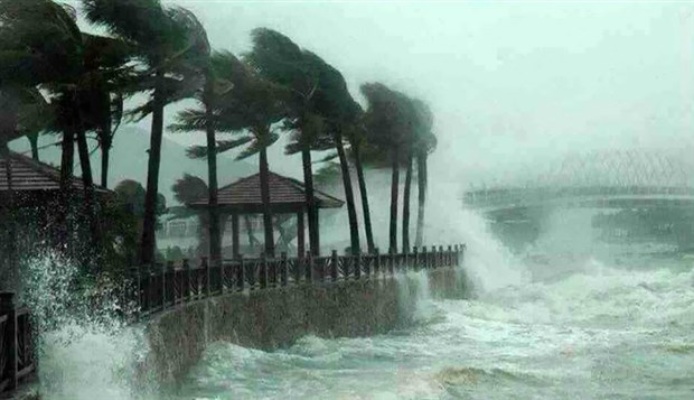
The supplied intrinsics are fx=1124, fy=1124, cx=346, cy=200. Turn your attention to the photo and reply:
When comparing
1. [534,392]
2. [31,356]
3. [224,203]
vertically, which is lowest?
[534,392]

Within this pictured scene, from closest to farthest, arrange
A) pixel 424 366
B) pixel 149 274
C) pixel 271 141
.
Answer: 1. pixel 149 274
2. pixel 424 366
3. pixel 271 141

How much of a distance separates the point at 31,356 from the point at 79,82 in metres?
12.5

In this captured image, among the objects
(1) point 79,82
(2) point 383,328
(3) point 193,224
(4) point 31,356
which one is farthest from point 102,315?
(3) point 193,224

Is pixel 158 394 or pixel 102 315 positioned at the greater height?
pixel 102 315

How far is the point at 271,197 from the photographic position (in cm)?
3194

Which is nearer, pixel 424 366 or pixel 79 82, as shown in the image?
pixel 424 366

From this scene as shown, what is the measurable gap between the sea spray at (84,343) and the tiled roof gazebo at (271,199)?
54.9 ft

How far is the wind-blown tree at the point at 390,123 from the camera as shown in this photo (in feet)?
138

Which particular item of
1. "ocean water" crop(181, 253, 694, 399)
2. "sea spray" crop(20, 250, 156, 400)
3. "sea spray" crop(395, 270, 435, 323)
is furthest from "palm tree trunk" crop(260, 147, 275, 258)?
"sea spray" crop(20, 250, 156, 400)

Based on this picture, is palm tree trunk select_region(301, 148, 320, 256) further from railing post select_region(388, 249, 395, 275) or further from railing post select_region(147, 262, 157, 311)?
railing post select_region(147, 262, 157, 311)

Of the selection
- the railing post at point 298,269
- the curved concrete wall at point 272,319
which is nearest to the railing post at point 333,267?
the curved concrete wall at point 272,319

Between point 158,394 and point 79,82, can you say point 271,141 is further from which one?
point 158,394

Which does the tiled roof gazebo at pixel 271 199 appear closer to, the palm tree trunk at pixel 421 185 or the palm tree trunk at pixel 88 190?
the palm tree trunk at pixel 88 190

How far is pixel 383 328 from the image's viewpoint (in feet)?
90.6
